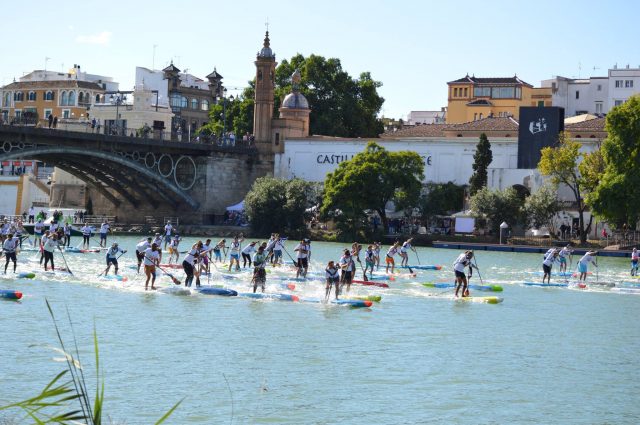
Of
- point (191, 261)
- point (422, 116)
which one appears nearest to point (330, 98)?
point (422, 116)

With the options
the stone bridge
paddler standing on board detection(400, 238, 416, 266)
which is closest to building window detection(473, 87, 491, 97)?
the stone bridge

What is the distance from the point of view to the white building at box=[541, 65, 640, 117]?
141m

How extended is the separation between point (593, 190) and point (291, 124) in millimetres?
35522

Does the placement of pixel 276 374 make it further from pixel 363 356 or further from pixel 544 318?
pixel 544 318

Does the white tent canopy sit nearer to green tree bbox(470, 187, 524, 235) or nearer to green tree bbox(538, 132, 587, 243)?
green tree bbox(470, 187, 524, 235)

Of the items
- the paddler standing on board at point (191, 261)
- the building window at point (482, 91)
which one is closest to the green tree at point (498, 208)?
the paddler standing on board at point (191, 261)

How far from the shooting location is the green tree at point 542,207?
9081cm

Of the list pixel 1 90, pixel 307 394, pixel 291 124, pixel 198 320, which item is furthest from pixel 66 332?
pixel 1 90

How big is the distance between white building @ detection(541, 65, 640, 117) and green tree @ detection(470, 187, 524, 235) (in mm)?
53577

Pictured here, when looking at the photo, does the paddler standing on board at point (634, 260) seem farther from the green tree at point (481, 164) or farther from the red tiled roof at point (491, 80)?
the red tiled roof at point (491, 80)

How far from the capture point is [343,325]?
35969mm

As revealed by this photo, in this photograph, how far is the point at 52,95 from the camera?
158 metres

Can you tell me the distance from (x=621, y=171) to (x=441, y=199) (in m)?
19.3

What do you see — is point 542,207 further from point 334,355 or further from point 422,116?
point 422,116
